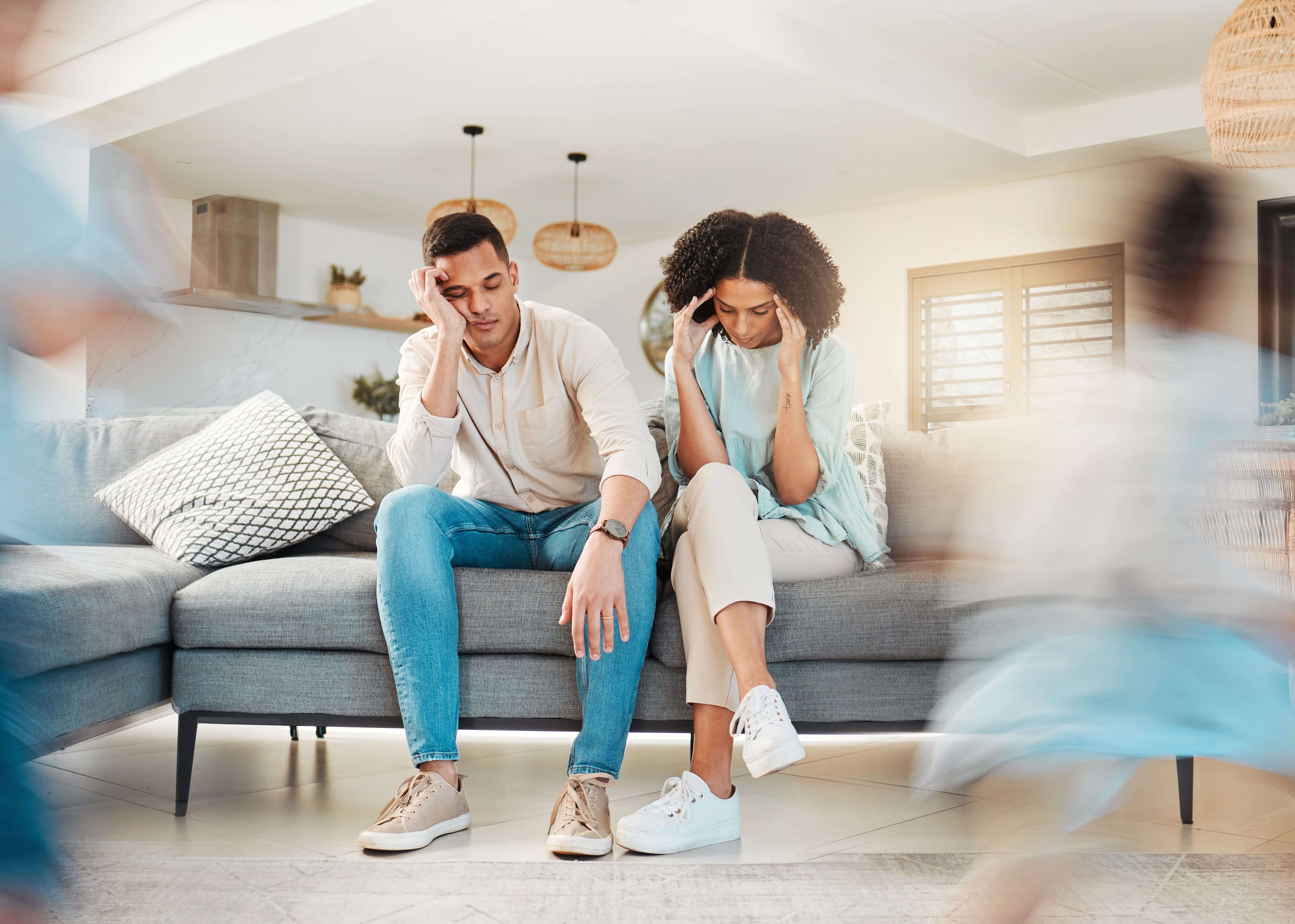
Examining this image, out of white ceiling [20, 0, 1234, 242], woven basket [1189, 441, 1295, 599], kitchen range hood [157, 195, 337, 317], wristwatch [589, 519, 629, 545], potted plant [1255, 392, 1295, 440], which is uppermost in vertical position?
white ceiling [20, 0, 1234, 242]

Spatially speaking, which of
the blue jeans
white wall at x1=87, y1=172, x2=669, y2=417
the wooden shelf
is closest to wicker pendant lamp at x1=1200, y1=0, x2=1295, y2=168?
the blue jeans

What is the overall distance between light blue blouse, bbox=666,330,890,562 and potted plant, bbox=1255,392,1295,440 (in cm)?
141

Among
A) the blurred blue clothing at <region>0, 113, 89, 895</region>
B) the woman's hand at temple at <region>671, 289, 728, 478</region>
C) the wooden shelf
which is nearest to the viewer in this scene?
the blurred blue clothing at <region>0, 113, 89, 895</region>

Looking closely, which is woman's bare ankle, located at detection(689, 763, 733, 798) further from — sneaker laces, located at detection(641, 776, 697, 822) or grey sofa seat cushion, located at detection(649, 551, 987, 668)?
grey sofa seat cushion, located at detection(649, 551, 987, 668)

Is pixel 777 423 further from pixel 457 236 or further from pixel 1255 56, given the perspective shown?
pixel 1255 56

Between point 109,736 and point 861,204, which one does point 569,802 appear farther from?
point 861,204

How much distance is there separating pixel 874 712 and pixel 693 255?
2.96 feet

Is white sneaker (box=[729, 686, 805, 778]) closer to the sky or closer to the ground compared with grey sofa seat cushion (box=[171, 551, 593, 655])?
closer to the ground

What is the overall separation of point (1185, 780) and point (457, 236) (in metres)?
1.47

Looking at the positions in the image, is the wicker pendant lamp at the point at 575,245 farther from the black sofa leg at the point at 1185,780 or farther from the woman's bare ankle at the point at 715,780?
the black sofa leg at the point at 1185,780

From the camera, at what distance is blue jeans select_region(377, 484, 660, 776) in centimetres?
152

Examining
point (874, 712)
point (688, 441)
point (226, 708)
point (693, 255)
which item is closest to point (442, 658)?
point (226, 708)

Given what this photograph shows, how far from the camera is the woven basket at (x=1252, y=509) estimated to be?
0.34 m

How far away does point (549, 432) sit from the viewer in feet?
5.90
